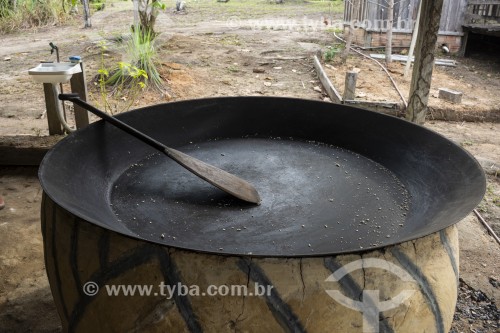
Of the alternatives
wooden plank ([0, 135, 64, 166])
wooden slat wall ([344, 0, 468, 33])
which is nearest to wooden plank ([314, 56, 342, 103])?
wooden slat wall ([344, 0, 468, 33])

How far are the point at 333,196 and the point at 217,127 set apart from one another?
78 cm

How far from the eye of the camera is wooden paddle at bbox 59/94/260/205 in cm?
153

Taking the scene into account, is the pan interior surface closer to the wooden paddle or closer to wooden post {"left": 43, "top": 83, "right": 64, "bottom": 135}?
the wooden paddle

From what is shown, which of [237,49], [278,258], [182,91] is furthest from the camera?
[237,49]

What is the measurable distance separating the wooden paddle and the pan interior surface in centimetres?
5

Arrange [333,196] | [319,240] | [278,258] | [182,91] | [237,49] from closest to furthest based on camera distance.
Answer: [278,258]
[319,240]
[333,196]
[182,91]
[237,49]

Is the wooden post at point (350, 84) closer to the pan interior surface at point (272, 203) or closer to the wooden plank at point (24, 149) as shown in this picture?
the pan interior surface at point (272, 203)

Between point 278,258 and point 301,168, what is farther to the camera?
point 301,168

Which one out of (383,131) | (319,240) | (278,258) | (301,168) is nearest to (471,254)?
(383,131)

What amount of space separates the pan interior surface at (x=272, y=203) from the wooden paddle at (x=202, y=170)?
0.05m

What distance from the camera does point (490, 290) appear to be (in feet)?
7.05

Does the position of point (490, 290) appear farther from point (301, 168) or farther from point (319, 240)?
point (319, 240)

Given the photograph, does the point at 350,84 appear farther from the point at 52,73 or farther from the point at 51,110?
the point at 52,73

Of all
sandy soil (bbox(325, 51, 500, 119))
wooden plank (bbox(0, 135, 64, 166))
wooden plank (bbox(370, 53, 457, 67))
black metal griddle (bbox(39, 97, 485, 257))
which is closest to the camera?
black metal griddle (bbox(39, 97, 485, 257))
